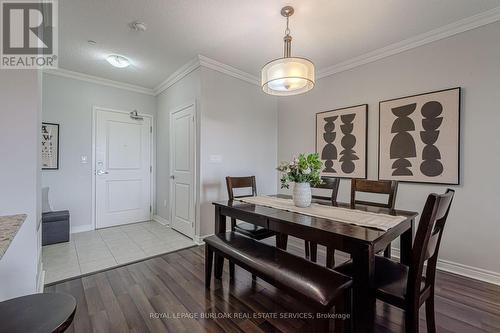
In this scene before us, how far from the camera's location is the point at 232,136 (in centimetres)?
354

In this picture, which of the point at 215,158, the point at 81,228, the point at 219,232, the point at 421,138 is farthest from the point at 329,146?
the point at 81,228

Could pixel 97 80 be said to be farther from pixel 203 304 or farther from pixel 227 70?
pixel 203 304

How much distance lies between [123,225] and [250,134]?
2811 millimetres

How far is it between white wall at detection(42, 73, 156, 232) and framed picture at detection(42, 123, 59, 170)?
6 centimetres

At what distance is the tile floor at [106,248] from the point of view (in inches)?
97.0

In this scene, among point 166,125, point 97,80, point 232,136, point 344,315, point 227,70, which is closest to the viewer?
point 344,315

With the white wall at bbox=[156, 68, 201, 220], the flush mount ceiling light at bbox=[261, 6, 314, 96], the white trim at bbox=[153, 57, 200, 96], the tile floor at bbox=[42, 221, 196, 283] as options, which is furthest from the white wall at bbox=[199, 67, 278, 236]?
the flush mount ceiling light at bbox=[261, 6, 314, 96]

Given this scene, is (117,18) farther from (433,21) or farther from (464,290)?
(464,290)

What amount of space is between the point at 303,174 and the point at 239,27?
172cm

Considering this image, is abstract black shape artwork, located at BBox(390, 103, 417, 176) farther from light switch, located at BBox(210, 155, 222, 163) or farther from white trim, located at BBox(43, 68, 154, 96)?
white trim, located at BBox(43, 68, 154, 96)

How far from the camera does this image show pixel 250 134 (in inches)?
149

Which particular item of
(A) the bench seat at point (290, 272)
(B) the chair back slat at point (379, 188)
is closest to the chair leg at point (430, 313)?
(A) the bench seat at point (290, 272)

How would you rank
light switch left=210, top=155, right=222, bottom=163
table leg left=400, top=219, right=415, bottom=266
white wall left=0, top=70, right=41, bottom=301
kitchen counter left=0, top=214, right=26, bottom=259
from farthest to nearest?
light switch left=210, top=155, right=222, bottom=163 < table leg left=400, top=219, right=415, bottom=266 < white wall left=0, top=70, right=41, bottom=301 < kitchen counter left=0, top=214, right=26, bottom=259

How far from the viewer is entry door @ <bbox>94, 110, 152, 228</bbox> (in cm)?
393
